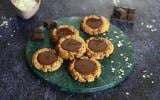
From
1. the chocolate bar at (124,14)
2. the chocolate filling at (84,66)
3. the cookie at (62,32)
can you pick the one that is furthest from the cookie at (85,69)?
the chocolate bar at (124,14)

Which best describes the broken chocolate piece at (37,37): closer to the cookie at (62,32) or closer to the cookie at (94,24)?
the cookie at (62,32)

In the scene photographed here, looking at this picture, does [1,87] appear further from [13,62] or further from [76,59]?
[76,59]

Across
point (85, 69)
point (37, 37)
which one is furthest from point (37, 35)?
point (85, 69)

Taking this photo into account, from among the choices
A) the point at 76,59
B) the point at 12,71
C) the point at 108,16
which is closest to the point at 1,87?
the point at 12,71

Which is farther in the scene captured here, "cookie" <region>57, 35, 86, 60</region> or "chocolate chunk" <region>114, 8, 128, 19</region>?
"chocolate chunk" <region>114, 8, 128, 19</region>

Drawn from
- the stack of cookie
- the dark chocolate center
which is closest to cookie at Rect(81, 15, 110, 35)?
the stack of cookie

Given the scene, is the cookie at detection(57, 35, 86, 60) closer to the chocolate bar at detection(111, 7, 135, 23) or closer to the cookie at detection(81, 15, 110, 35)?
the cookie at detection(81, 15, 110, 35)

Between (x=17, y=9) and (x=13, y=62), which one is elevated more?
(x=17, y=9)

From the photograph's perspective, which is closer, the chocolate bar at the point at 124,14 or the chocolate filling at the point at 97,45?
the chocolate filling at the point at 97,45

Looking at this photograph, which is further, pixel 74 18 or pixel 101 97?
pixel 74 18
